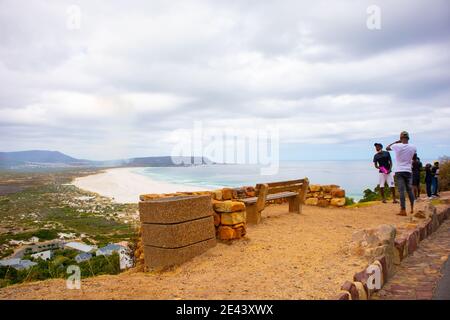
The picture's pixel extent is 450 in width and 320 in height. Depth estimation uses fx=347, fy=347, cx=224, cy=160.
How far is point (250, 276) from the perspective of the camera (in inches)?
178

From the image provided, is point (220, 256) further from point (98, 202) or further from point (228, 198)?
point (98, 202)

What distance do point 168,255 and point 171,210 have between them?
74cm

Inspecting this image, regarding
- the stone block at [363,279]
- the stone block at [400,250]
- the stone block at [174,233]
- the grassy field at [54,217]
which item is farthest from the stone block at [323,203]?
the grassy field at [54,217]

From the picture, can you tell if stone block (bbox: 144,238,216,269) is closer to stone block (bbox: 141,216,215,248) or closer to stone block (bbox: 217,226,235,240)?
stone block (bbox: 141,216,215,248)

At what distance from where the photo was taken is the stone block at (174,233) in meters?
5.73

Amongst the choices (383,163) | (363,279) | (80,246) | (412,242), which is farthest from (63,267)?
(363,279)

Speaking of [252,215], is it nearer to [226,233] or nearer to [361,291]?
[226,233]

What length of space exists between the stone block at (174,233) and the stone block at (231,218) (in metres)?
0.56

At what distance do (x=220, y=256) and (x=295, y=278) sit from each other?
1818 millimetres

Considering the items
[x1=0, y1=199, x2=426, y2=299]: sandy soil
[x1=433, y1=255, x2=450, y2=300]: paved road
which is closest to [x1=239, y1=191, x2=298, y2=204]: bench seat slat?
[x1=0, y1=199, x2=426, y2=299]: sandy soil

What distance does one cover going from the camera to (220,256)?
587 cm
